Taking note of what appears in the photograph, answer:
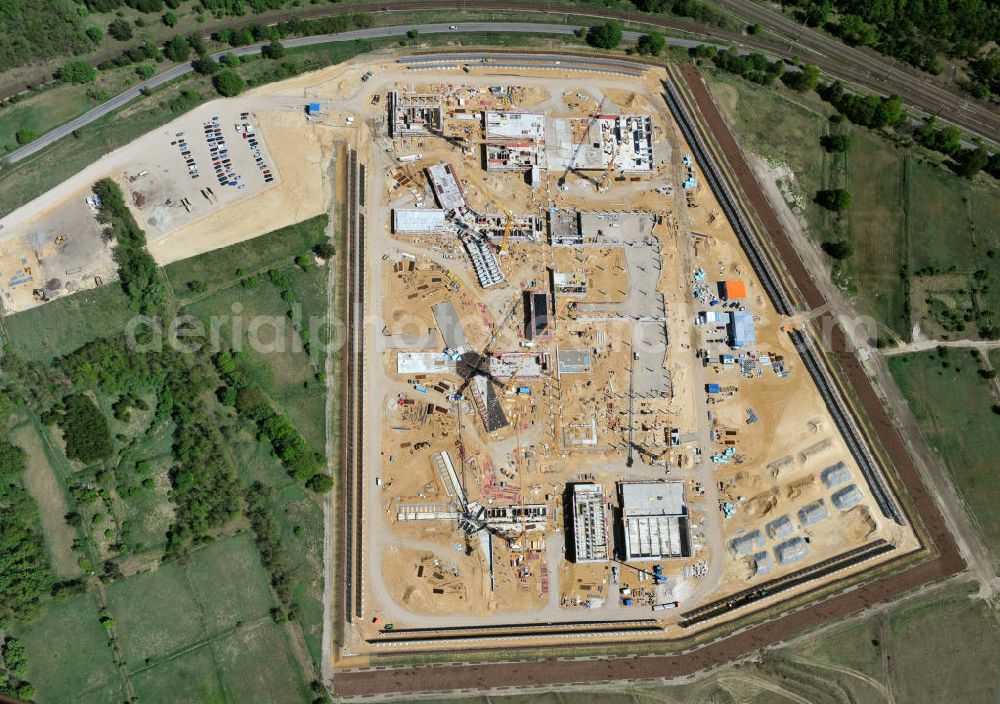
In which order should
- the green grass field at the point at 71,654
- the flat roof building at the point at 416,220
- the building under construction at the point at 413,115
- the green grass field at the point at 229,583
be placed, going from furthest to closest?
1. the building under construction at the point at 413,115
2. the flat roof building at the point at 416,220
3. the green grass field at the point at 229,583
4. the green grass field at the point at 71,654

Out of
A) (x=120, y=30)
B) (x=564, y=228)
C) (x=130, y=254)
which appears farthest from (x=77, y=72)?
(x=564, y=228)

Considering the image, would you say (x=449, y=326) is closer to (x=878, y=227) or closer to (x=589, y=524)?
(x=589, y=524)

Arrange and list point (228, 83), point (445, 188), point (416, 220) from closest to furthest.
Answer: point (416, 220) → point (228, 83) → point (445, 188)

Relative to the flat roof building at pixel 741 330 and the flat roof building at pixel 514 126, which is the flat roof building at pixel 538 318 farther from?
the flat roof building at pixel 741 330

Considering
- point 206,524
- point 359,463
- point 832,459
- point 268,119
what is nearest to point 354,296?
point 359,463

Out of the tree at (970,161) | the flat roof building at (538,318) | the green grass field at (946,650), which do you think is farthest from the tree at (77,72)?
the green grass field at (946,650)
